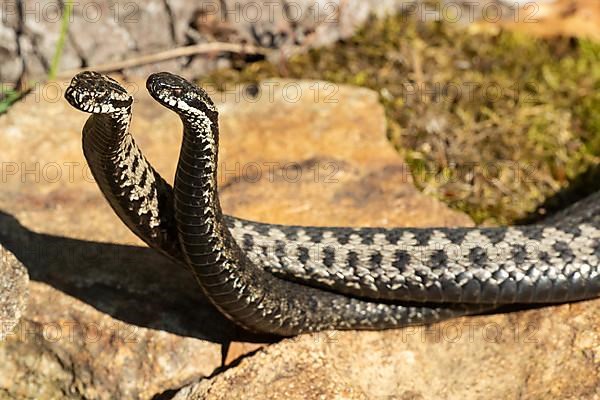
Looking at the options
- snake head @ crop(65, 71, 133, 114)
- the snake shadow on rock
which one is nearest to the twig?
the snake shadow on rock

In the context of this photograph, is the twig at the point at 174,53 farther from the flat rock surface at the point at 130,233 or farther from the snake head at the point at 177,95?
the snake head at the point at 177,95

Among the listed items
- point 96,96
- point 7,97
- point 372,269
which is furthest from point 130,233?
point 96,96

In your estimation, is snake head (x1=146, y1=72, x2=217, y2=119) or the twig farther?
the twig

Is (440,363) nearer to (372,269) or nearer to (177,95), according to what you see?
(372,269)

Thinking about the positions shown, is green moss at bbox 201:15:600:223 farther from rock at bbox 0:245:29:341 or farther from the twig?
rock at bbox 0:245:29:341

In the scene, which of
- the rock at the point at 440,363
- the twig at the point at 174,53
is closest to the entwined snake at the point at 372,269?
the rock at the point at 440,363

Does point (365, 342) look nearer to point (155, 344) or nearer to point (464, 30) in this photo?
point (155, 344)
